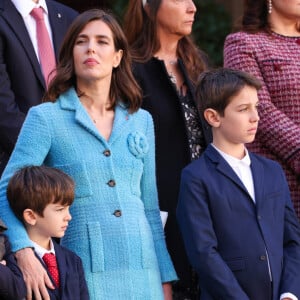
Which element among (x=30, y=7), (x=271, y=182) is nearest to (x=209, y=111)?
(x=271, y=182)

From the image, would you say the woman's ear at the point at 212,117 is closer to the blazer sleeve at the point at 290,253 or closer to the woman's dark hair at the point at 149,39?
the blazer sleeve at the point at 290,253

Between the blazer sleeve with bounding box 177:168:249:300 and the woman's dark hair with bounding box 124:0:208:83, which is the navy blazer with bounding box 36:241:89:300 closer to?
the blazer sleeve with bounding box 177:168:249:300

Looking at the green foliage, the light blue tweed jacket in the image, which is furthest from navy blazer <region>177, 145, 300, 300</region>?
the green foliage

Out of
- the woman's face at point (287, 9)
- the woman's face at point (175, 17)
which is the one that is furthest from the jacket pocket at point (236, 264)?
the woman's face at point (287, 9)

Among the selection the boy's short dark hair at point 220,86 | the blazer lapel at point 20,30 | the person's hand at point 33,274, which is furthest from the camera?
the blazer lapel at point 20,30

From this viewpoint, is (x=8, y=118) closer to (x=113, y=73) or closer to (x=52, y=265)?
(x=113, y=73)

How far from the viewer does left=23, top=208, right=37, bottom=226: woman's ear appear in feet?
17.0

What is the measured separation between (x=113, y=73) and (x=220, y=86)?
52cm

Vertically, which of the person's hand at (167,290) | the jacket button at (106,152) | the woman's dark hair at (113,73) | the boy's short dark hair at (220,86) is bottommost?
the person's hand at (167,290)

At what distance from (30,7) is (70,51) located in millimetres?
950

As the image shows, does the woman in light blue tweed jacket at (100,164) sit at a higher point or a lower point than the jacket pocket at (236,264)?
higher

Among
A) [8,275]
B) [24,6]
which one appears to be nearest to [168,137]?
[24,6]

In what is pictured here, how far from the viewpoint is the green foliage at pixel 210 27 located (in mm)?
11695

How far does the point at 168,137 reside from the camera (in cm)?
616
